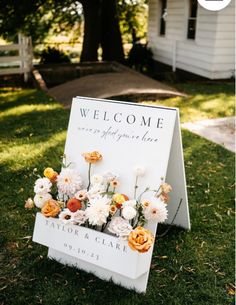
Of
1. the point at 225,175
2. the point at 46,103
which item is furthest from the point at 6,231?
the point at 46,103

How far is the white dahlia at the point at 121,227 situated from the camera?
8.64ft

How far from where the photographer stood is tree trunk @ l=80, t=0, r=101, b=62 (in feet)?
44.1

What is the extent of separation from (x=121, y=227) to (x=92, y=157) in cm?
61

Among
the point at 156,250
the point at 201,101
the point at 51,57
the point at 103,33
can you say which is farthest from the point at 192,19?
the point at 156,250

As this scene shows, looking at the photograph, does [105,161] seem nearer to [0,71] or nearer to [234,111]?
[234,111]

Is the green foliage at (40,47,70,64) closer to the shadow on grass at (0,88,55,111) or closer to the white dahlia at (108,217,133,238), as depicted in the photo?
the shadow on grass at (0,88,55,111)

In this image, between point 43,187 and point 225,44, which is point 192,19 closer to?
point 225,44

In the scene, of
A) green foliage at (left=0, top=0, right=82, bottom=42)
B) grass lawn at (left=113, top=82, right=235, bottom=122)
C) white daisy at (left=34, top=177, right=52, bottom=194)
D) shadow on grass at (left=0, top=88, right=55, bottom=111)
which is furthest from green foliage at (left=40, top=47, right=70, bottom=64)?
white daisy at (left=34, top=177, right=52, bottom=194)

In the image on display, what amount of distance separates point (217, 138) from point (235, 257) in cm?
311

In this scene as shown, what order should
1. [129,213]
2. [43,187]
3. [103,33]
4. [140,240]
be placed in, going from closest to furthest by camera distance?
[140,240] < [129,213] < [43,187] < [103,33]

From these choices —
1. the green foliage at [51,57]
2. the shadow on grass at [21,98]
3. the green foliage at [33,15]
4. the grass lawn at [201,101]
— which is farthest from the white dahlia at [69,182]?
the green foliage at [51,57]

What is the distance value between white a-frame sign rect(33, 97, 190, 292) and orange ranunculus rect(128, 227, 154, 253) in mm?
190

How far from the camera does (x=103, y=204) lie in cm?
268

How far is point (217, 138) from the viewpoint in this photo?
6188 millimetres
